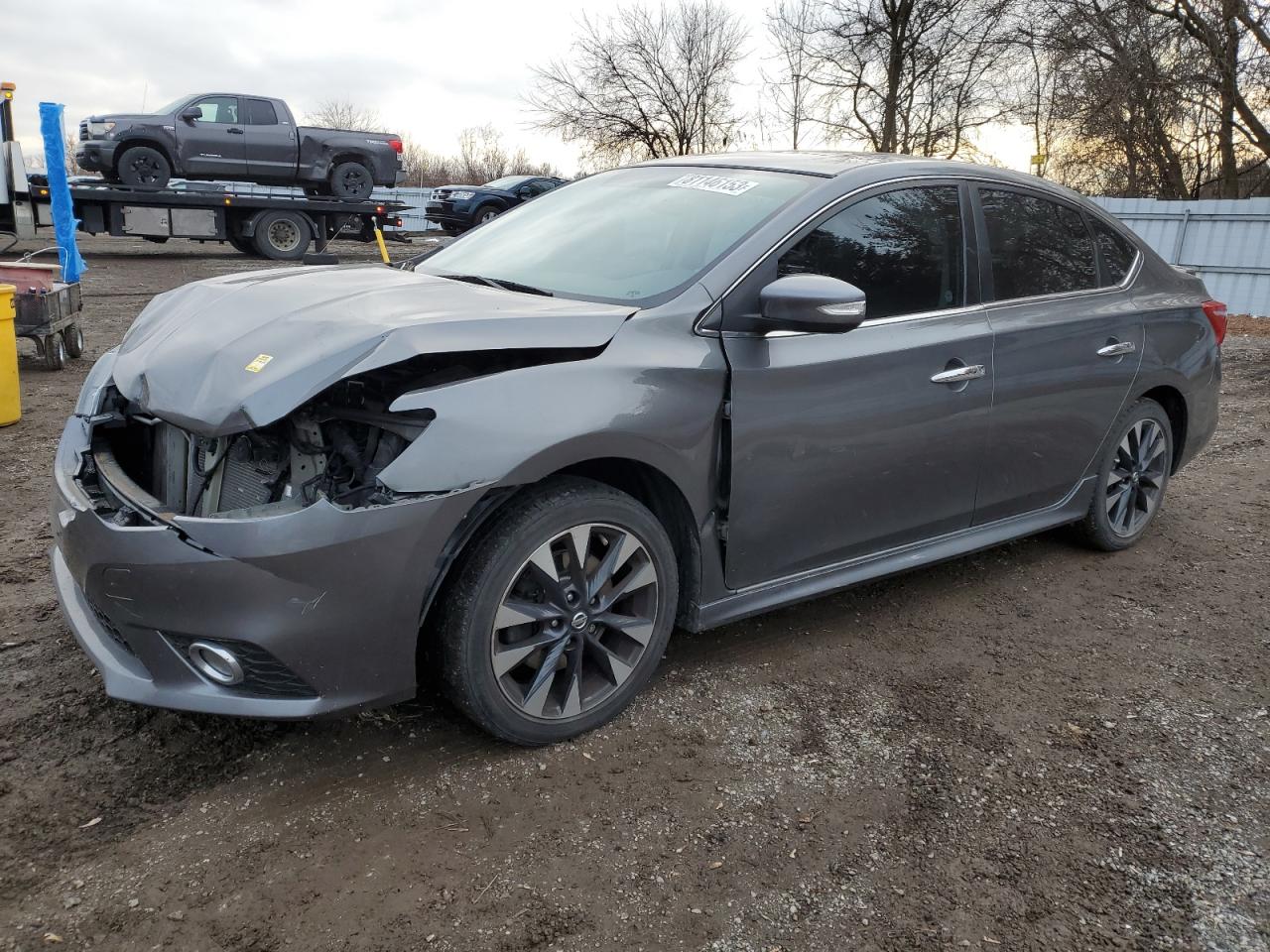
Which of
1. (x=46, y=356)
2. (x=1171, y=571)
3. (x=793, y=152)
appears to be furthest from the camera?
(x=46, y=356)

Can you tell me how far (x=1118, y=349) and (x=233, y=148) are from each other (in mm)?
18091

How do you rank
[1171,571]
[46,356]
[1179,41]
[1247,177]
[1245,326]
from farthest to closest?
[1247,177] → [1179,41] → [1245,326] → [46,356] → [1171,571]

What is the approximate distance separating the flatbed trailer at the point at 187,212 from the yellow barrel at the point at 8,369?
36.6ft

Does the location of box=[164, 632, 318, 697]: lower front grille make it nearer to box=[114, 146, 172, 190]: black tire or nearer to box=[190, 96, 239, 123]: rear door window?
box=[114, 146, 172, 190]: black tire

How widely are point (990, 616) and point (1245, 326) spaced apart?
13.4 m

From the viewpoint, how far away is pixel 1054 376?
3902 millimetres

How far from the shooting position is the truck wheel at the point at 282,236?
17.8 meters

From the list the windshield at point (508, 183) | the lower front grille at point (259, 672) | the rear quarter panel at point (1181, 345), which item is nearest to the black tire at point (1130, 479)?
the rear quarter panel at point (1181, 345)

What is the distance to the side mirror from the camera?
2842mm

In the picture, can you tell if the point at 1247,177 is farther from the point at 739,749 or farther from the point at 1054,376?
the point at 739,749

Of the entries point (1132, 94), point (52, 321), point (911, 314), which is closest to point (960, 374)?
point (911, 314)

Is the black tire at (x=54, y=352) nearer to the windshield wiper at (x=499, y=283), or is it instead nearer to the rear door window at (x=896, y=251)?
the windshield wiper at (x=499, y=283)

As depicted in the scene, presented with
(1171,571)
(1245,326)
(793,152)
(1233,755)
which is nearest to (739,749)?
(1233,755)

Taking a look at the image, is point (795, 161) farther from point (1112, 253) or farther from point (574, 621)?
point (574, 621)
